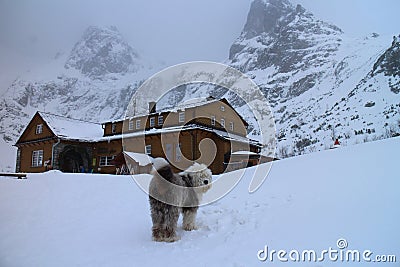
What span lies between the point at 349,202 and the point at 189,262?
10.7 ft

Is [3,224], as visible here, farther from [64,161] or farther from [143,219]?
[64,161]

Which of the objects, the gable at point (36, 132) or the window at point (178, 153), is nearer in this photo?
the window at point (178, 153)

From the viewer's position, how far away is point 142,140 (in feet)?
92.8

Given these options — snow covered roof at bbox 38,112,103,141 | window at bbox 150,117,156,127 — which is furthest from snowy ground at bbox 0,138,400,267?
snow covered roof at bbox 38,112,103,141

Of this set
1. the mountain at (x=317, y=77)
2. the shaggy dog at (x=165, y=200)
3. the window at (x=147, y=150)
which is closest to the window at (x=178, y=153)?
the window at (x=147, y=150)

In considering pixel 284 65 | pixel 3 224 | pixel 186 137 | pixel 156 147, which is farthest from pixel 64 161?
pixel 284 65

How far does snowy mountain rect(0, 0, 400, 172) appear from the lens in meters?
40.3

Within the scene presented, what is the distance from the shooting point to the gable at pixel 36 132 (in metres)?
31.7

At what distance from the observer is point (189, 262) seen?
17.6 ft

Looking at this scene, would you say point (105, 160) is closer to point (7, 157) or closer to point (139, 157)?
point (139, 157)

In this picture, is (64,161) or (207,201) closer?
(207,201)

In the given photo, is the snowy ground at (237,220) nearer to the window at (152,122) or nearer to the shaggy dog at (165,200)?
the shaggy dog at (165,200)

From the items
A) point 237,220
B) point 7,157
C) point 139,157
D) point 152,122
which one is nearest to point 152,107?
point 152,122

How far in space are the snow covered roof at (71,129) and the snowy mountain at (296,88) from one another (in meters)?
→ 5.10
